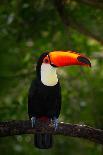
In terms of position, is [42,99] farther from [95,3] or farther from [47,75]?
[95,3]

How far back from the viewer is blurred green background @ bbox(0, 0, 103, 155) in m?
8.15

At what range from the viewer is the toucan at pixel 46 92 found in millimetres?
6031

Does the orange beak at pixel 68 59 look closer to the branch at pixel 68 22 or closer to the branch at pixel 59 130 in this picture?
the branch at pixel 59 130

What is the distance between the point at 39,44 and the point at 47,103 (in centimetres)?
269

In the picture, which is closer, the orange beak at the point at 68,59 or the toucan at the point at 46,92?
the orange beak at the point at 68,59

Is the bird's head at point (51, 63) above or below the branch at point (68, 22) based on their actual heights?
below

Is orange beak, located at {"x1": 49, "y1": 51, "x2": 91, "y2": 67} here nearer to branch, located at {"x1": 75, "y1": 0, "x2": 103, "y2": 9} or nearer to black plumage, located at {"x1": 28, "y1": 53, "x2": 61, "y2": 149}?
black plumage, located at {"x1": 28, "y1": 53, "x2": 61, "y2": 149}

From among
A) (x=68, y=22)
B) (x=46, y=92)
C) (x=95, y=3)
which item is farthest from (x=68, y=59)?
(x=68, y=22)

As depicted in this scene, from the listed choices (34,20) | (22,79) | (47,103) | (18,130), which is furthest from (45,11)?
(18,130)

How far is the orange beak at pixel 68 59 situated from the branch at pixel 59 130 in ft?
2.53

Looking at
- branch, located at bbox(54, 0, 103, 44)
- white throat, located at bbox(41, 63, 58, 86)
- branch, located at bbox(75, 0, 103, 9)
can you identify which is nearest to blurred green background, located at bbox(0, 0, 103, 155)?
branch, located at bbox(54, 0, 103, 44)

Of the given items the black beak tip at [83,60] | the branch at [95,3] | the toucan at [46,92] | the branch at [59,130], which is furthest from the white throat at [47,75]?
the branch at [95,3]

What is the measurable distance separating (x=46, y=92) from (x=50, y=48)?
8.80ft

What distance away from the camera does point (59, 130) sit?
5227 mm
